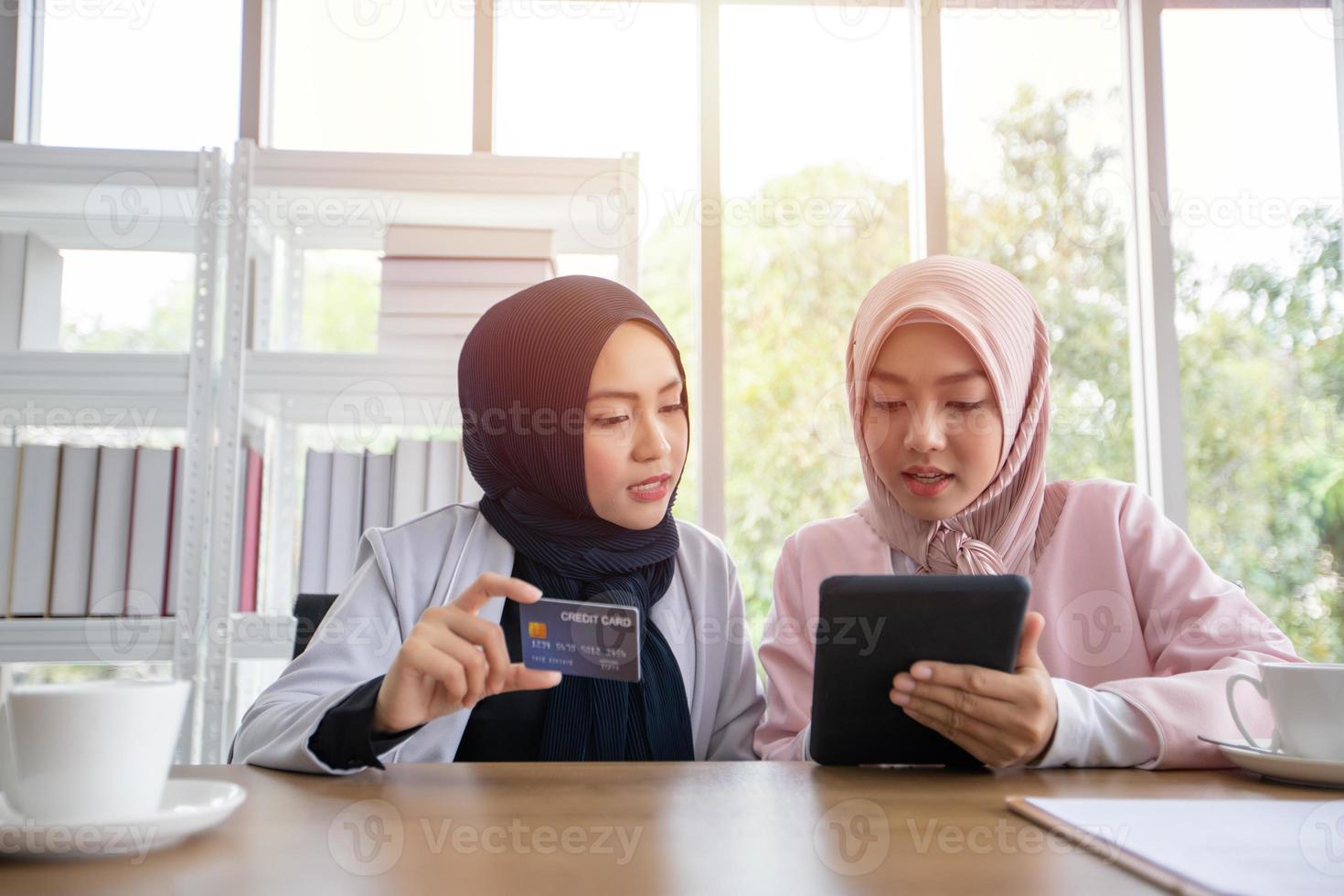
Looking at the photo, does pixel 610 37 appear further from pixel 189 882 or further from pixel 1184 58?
pixel 189 882

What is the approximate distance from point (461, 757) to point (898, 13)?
2638mm

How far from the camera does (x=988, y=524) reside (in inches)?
55.8

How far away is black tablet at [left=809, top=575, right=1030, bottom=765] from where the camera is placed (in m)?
0.88

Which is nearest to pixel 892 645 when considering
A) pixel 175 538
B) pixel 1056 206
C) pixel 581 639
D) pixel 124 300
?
pixel 581 639

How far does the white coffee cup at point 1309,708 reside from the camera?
0.87 meters

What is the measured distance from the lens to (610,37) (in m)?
2.99

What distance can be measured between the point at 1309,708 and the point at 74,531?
225cm

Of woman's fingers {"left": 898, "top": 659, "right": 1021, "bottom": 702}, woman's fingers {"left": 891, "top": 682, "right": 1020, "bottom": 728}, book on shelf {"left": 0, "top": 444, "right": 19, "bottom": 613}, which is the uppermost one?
book on shelf {"left": 0, "top": 444, "right": 19, "bottom": 613}

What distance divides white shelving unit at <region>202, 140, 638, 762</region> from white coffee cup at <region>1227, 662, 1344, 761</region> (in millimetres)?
1596

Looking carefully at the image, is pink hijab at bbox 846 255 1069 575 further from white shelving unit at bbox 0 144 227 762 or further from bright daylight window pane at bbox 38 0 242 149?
bright daylight window pane at bbox 38 0 242 149

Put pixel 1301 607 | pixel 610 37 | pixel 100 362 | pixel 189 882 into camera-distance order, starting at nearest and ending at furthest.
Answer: pixel 189 882 < pixel 100 362 < pixel 1301 607 < pixel 610 37

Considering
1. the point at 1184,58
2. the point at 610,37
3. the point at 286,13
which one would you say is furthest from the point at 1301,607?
the point at 286,13

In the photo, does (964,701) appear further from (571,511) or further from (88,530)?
(88,530)

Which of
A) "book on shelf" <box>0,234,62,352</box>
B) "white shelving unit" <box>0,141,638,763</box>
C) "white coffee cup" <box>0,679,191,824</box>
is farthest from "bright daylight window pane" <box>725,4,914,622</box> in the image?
"white coffee cup" <box>0,679,191,824</box>
